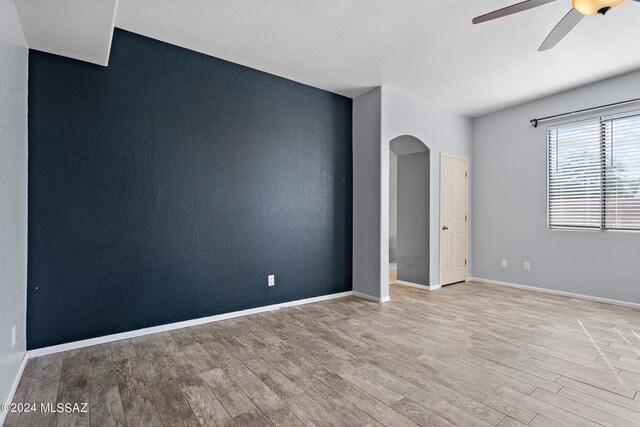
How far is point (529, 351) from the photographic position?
2.58 meters

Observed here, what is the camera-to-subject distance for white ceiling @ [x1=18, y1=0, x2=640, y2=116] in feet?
8.54

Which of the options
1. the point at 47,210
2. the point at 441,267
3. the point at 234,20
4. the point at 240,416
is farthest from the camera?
the point at 441,267

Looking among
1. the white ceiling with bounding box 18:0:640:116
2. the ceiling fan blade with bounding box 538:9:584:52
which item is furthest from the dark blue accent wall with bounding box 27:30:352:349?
the ceiling fan blade with bounding box 538:9:584:52

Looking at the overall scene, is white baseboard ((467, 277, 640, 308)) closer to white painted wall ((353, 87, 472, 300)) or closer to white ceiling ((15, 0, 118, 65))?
white painted wall ((353, 87, 472, 300))

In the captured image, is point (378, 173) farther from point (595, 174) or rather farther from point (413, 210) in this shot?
point (595, 174)

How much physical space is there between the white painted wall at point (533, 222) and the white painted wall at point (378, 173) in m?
1.04

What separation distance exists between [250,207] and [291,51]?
1688 mm

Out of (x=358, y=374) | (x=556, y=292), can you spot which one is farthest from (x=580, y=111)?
(x=358, y=374)

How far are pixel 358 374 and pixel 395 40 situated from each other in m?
2.92

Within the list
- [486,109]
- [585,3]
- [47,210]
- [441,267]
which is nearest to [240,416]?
[47,210]

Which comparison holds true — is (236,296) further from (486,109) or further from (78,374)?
(486,109)

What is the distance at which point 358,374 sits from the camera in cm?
220

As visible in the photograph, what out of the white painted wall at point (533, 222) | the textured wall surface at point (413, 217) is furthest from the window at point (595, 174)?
the textured wall surface at point (413, 217)

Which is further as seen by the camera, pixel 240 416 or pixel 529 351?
pixel 529 351
